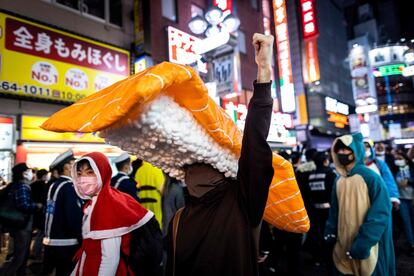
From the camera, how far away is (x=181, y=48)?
11.1 meters

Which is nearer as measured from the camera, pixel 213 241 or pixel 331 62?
pixel 213 241

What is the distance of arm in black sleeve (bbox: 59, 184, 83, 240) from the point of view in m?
3.44

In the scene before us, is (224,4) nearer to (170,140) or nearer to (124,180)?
(124,180)

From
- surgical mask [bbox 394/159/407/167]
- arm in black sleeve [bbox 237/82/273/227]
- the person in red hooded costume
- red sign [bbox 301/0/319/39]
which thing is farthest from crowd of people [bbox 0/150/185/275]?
red sign [bbox 301/0/319/39]

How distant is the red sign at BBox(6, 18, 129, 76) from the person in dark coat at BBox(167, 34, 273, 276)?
8686 mm

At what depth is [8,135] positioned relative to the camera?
7.84 m

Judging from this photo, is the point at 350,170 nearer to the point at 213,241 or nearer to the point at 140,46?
the point at 213,241

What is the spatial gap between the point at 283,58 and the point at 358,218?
15.5 m

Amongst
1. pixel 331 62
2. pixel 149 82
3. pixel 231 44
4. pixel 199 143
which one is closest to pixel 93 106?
pixel 149 82

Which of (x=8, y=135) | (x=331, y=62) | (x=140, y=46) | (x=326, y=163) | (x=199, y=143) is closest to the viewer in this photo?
(x=199, y=143)

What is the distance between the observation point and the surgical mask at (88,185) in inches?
99.3

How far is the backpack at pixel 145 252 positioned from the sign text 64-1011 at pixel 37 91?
744 cm

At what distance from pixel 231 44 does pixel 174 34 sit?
3.39 m

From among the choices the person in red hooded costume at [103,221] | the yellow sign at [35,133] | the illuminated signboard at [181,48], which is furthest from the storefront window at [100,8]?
the person in red hooded costume at [103,221]
